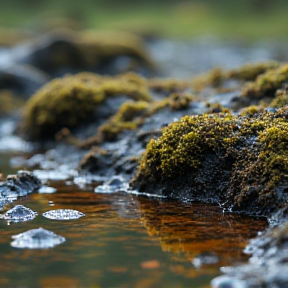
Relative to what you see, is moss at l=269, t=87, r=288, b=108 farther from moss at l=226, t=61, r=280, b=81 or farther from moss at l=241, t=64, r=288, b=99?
moss at l=226, t=61, r=280, b=81

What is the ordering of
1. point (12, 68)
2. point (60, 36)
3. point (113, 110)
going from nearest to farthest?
1. point (113, 110)
2. point (12, 68)
3. point (60, 36)

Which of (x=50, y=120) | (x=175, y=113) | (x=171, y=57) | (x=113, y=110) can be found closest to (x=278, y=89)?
(x=175, y=113)

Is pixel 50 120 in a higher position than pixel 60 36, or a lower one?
lower

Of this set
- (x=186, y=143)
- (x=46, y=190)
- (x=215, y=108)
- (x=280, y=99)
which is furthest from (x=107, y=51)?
(x=186, y=143)

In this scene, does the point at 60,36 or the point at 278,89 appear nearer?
the point at 278,89

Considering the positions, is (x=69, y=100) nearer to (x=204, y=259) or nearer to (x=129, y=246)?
(x=129, y=246)

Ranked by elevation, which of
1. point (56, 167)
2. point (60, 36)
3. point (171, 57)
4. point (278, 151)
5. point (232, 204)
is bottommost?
point (232, 204)

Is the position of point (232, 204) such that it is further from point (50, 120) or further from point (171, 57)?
point (171, 57)

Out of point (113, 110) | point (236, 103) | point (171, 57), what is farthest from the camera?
point (171, 57)
